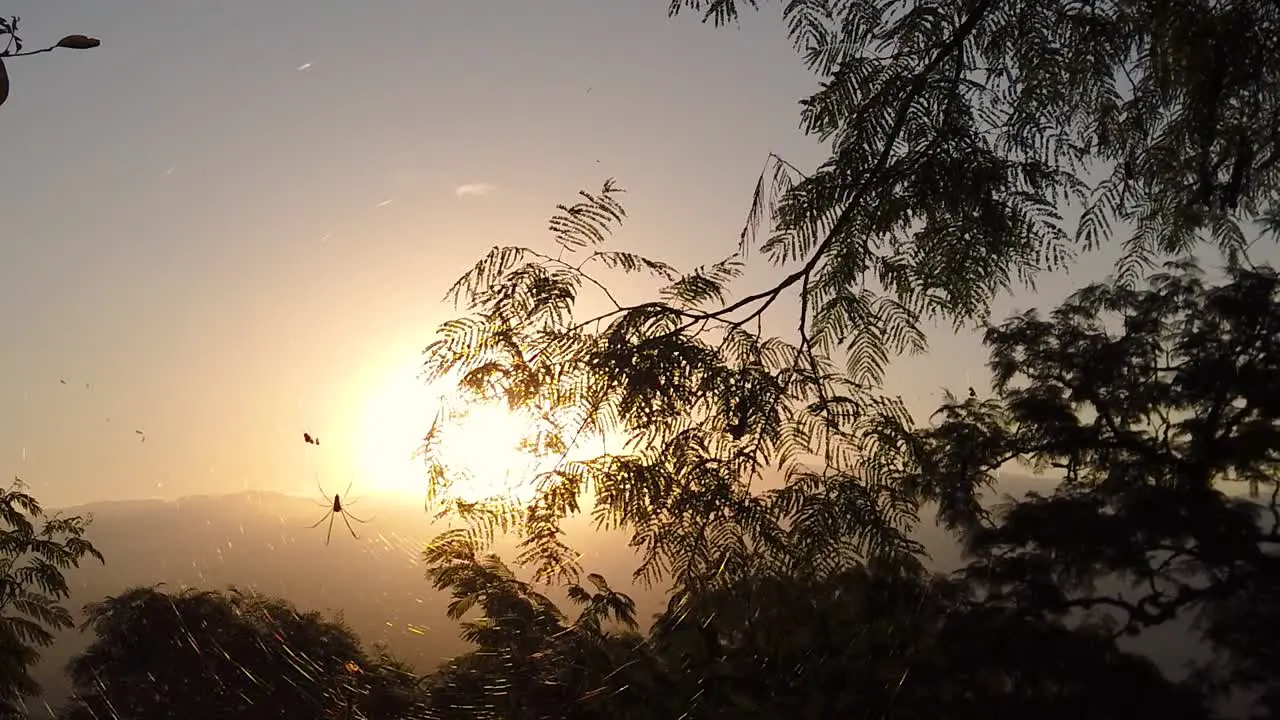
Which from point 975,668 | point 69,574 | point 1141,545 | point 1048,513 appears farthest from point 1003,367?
point 69,574

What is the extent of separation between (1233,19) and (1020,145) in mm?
939

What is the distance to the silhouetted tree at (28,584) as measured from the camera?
9.82 m

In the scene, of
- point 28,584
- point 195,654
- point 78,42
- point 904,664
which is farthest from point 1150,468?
point 195,654

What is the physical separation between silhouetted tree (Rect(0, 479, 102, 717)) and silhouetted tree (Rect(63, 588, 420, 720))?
14.0ft

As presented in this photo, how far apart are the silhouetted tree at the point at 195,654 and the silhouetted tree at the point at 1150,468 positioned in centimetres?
1023

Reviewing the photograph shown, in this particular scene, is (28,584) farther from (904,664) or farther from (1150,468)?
(1150,468)

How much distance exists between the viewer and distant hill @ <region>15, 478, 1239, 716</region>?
4.73m

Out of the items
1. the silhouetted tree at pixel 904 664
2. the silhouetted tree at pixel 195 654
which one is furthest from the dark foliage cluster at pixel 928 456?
the silhouetted tree at pixel 195 654

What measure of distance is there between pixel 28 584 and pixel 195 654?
765 cm

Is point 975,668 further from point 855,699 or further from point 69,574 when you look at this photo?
point 69,574

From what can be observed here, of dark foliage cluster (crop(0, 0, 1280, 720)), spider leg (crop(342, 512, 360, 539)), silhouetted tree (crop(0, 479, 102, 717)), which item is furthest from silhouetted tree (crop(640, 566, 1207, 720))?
silhouetted tree (crop(0, 479, 102, 717))

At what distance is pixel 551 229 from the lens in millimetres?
3461

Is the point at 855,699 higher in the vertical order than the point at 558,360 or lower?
lower

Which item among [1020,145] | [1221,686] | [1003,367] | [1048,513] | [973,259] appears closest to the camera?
[973,259]
